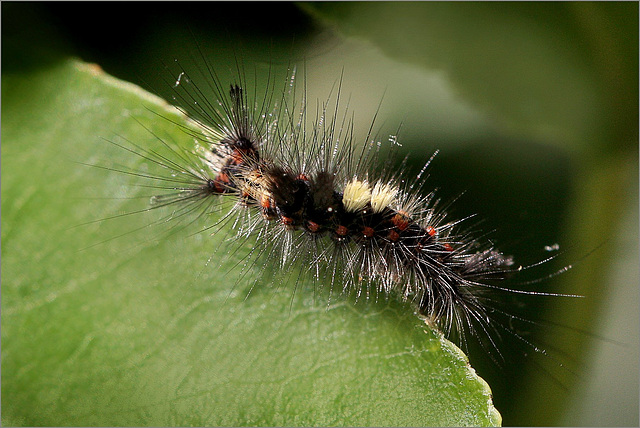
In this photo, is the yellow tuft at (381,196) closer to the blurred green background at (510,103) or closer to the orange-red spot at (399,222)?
the orange-red spot at (399,222)

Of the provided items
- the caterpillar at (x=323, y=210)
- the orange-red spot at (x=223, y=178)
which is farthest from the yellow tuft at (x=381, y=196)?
the orange-red spot at (x=223, y=178)

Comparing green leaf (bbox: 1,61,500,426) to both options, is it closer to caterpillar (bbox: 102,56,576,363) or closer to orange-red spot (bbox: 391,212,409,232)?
caterpillar (bbox: 102,56,576,363)

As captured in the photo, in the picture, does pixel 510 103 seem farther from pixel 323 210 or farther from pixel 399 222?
pixel 323 210

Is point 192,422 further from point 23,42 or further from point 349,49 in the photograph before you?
point 349,49

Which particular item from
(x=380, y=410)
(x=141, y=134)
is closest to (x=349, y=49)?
(x=141, y=134)

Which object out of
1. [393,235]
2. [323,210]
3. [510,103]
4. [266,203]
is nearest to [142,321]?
[266,203]

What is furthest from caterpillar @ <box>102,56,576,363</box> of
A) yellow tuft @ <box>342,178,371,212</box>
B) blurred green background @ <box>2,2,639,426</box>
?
blurred green background @ <box>2,2,639,426</box>
